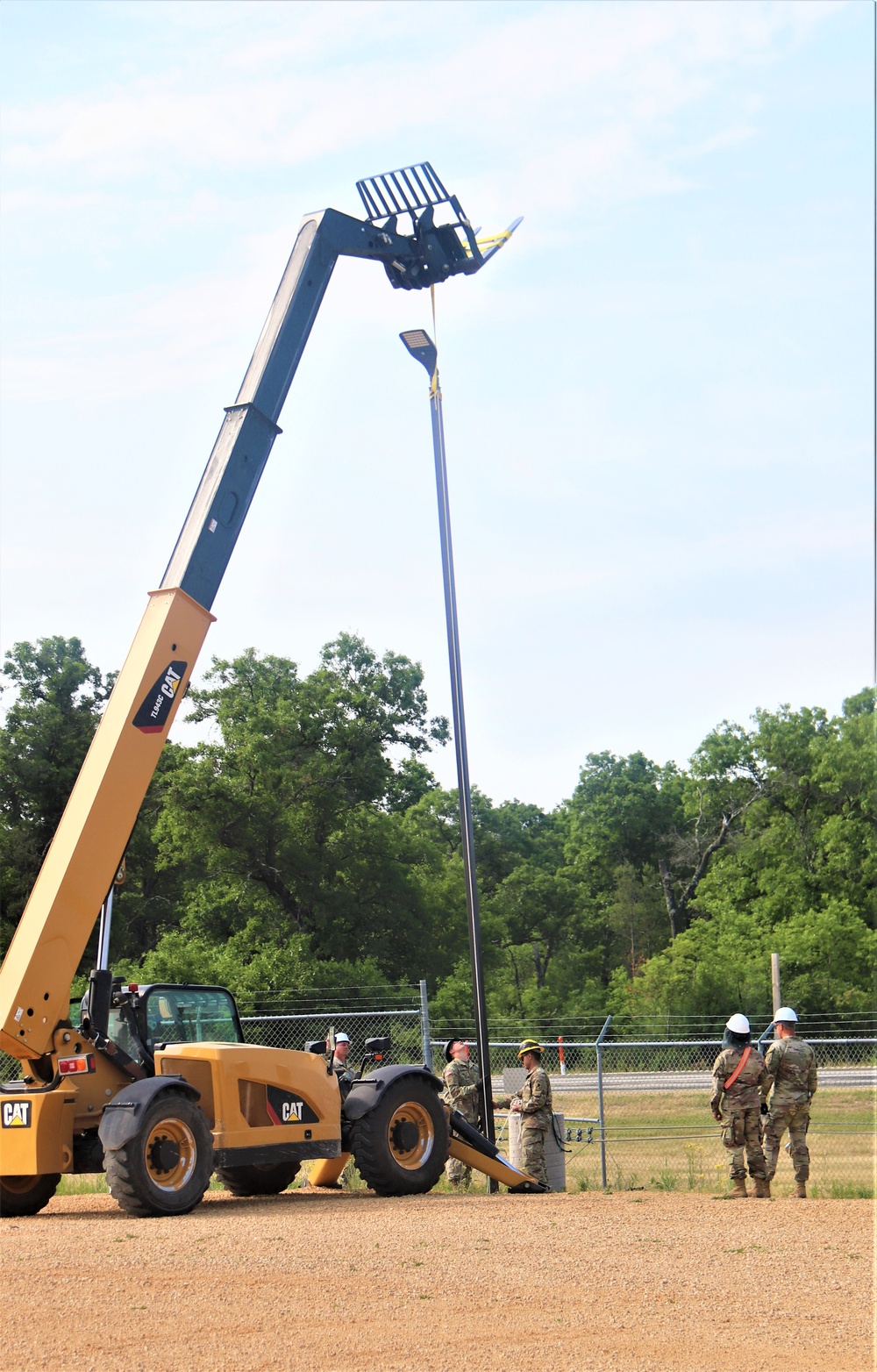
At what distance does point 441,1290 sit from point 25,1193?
469 centimetres

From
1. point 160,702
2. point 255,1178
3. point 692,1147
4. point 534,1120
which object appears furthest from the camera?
point 692,1147

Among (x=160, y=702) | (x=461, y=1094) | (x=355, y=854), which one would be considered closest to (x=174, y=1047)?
(x=160, y=702)

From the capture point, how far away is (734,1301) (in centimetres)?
704

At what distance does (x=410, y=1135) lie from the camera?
11.7 meters

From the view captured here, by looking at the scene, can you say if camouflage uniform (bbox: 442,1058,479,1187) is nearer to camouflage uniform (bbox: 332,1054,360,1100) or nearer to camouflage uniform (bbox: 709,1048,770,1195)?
camouflage uniform (bbox: 332,1054,360,1100)

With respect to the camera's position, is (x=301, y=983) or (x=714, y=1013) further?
(x=714, y=1013)

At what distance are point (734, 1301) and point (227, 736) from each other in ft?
129

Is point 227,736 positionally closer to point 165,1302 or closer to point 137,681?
point 137,681

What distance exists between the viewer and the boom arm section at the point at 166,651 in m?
10.0

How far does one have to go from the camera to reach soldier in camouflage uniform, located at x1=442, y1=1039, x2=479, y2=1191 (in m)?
14.2

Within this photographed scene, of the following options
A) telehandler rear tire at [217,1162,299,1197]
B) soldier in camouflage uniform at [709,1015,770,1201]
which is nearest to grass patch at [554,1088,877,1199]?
soldier in camouflage uniform at [709,1015,770,1201]

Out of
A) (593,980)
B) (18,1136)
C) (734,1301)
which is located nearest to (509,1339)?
(734,1301)

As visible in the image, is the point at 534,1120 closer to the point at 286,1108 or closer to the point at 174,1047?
the point at 286,1108

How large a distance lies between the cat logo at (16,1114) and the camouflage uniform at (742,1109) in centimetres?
586
